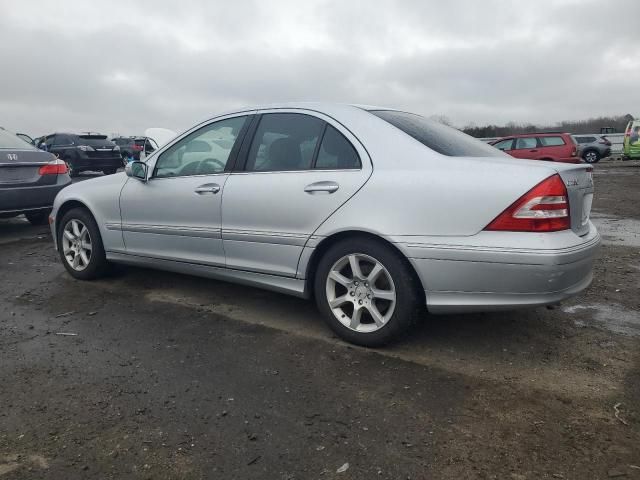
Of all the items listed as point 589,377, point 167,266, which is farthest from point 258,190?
point 589,377

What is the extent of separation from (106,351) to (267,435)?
1.44 metres

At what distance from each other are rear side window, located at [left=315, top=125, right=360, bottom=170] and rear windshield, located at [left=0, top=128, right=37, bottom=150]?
17.6 feet

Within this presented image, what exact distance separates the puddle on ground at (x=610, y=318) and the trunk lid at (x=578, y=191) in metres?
0.81

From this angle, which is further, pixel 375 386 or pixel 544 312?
pixel 544 312

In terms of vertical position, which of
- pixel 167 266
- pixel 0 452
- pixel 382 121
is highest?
pixel 382 121

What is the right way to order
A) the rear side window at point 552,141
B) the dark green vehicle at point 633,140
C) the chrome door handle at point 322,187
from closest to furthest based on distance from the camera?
the chrome door handle at point 322,187 < the rear side window at point 552,141 < the dark green vehicle at point 633,140

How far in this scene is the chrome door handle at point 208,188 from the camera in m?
3.79

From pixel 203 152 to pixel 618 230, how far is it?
5971mm

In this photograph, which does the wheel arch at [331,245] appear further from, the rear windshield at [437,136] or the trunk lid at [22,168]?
the trunk lid at [22,168]

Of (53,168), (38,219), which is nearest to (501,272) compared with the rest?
(53,168)

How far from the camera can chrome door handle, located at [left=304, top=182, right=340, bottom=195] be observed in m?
3.20

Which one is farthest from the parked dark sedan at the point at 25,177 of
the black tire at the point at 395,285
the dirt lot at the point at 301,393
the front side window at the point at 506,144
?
the front side window at the point at 506,144

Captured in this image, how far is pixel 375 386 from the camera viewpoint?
2744mm

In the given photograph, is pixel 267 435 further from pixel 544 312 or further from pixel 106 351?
pixel 544 312
